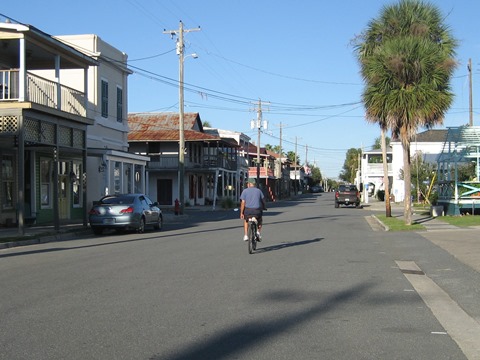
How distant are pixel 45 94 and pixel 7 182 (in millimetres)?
4592

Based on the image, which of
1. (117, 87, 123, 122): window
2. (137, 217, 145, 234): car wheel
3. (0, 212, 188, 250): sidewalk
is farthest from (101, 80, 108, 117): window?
(137, 217, 145, 234): car wheel

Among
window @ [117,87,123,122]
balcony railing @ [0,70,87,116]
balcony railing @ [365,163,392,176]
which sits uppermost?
window @ [117,87,123,122]

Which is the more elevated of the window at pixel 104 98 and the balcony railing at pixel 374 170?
the window at pixel 104 98

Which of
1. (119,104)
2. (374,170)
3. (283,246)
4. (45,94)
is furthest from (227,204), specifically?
(283,246)

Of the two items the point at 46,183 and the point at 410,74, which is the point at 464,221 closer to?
the point at 410,74

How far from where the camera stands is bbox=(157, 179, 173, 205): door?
50094 mm

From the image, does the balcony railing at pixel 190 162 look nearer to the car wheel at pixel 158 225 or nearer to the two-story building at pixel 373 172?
the two-story building at pixel 373 172

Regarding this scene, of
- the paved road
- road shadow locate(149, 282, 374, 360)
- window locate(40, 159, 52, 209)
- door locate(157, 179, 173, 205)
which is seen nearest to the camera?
road shadow locate(149, 282, 374, 360)

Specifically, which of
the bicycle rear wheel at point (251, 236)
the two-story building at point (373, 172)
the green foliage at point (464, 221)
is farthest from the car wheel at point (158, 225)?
the two-story building at point (373, 172)

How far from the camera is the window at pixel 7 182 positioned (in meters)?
23.2

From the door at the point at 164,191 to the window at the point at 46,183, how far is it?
24.2 metres

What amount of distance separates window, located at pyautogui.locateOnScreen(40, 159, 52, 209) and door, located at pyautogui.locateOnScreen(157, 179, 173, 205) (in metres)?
24.2

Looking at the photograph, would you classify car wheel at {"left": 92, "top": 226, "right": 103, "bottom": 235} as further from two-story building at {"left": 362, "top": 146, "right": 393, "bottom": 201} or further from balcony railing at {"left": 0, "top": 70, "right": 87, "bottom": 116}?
two-story building at {"left": 362, "top": 146, "right": 393, "bottom": 201}

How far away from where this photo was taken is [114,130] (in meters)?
31.8
